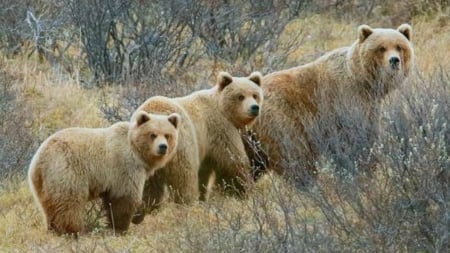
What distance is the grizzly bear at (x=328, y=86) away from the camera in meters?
9.35

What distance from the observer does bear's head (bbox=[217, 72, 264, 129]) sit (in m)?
9.67

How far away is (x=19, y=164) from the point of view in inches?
430

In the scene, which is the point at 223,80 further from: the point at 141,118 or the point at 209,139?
the point at 141,118

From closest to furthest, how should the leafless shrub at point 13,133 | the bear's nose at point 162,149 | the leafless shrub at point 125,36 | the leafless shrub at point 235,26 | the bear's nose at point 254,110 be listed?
1. the bear's nose at point 162,149
2. the bear's nose at point 254,110
3. the leafless shrub at point 13,133
4. the leafless shrub at point 125,36
5. the leafless shrub at point 235,26

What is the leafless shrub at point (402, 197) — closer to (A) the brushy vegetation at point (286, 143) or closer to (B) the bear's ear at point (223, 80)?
(A) the brushy vegetation at point (286, 143)

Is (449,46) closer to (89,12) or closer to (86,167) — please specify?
(89,12)

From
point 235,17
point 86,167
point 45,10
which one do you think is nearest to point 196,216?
point 86,167

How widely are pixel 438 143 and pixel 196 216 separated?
220 cm

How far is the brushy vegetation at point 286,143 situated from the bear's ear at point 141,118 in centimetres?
73

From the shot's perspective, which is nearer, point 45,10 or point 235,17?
point 235,17

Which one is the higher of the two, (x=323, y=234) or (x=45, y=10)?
(x=323, y=234)

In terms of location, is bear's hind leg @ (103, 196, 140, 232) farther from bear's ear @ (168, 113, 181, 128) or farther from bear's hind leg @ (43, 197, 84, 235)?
bear's ear @ (168, 113, 181, 128)

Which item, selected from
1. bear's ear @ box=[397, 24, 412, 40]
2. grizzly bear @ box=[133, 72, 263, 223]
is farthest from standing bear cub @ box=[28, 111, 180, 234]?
bear's ear @ box=[397, 24, 412, 40]

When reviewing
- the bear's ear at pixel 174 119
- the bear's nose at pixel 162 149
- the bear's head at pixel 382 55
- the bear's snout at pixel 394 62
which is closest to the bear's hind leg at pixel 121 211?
the bear's nose at pixel 162 149
